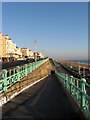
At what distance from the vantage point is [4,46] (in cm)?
6619

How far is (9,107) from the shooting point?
5879mm

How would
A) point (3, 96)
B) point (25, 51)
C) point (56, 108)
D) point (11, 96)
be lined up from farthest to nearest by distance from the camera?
1. point (25, 51)
2. point (11, 96)
3. point (3, 96)
4. point (56, 108)

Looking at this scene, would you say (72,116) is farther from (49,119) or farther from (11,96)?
(11,96)

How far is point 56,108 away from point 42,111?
2.30ft

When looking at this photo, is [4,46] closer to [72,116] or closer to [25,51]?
[72,116]

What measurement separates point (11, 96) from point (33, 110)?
2344mm

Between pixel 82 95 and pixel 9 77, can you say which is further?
pixel 9 77

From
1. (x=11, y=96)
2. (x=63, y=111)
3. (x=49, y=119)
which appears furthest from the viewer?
(x=11, y=96)

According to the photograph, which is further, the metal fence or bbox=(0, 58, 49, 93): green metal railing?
bbox=(0, 58, 49, 93): green metal railing

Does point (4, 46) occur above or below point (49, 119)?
above

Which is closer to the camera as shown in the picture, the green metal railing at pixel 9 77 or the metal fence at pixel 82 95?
the metal fence at pixel 82 95

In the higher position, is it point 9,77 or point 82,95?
point 9,77

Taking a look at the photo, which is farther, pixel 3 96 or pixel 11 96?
pixel 11 96

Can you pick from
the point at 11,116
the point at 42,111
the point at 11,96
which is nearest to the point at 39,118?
the point at 42,111
